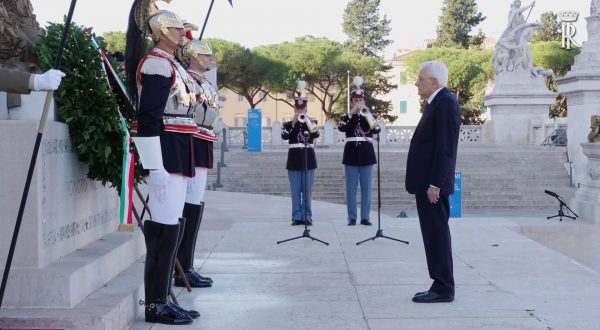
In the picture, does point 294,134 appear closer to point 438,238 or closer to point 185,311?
point 438,238

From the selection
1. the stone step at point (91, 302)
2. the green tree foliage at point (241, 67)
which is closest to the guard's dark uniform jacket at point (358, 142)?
the stone step at point (91, 302)

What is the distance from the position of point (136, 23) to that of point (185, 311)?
204cm

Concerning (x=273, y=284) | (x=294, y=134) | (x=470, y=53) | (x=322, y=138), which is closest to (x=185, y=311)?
(x=273, y=284)

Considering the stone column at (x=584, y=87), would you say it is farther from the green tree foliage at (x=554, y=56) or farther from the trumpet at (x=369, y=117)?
the green tree foliage at (x=554, y=56)

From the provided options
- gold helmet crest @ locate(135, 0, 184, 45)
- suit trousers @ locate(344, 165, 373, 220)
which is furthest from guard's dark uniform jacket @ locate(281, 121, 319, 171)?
gold helmet crest @ locate(135, 0, 184, 45)

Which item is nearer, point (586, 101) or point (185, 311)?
point (185, 311)

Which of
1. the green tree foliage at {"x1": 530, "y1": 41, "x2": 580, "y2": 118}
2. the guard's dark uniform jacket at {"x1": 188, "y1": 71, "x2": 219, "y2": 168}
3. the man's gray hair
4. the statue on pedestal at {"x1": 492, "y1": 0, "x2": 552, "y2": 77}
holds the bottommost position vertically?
the guard's dark uniform jacket at {"x1": 188, "y1": 71, "x2": 219, "y2": 168}

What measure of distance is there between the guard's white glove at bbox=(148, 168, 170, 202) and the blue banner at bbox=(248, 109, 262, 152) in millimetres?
23042

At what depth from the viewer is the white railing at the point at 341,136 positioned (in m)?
37.7

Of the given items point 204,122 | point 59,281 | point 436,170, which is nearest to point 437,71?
point 436,170

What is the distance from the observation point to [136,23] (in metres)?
5.31

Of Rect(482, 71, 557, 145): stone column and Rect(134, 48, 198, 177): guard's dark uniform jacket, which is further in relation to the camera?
Rect(482, 71, 557, 145): stone column

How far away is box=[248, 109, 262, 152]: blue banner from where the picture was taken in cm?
2833

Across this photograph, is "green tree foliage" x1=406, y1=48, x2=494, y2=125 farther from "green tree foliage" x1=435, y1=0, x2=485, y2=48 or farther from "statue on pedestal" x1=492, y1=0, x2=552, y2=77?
"statue on pedestal" x1=492, y1=0, x2=552, y2=77
